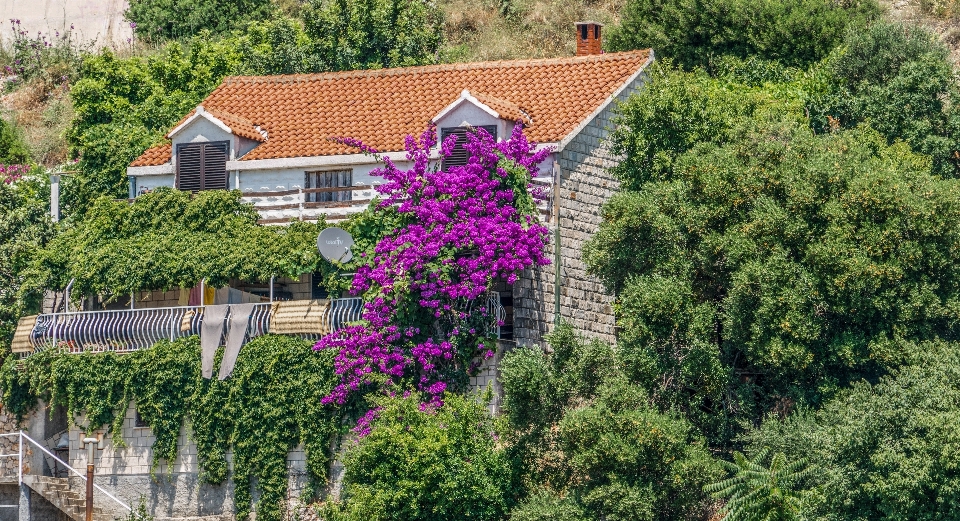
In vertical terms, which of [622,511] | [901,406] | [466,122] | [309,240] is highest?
[466,122]

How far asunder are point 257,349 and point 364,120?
23.1 ft

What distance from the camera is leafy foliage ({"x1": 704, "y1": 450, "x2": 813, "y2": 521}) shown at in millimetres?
33844

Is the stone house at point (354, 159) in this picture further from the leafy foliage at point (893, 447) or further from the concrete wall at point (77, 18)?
the concrete wall at point (77, 18)

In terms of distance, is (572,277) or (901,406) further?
(572,277)

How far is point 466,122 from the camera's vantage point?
136 ft

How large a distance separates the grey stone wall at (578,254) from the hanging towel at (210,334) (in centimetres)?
673

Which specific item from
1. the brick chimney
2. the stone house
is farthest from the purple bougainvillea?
the brick chimney

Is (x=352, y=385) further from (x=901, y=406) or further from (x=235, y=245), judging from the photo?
(x=901, y=406)

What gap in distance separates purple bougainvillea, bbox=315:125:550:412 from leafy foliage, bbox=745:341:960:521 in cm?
729

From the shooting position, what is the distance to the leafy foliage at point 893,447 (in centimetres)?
3180

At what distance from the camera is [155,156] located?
148 ft

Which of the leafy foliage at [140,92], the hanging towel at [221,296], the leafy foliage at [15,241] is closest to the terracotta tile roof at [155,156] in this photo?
the leafy foliage at [15,241]

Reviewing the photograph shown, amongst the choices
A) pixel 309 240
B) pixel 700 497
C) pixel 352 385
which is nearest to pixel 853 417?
pixel 700 497

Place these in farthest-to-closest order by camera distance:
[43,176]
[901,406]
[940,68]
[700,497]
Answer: [43,176] < [940,68] < [700,497] < [901,406]
